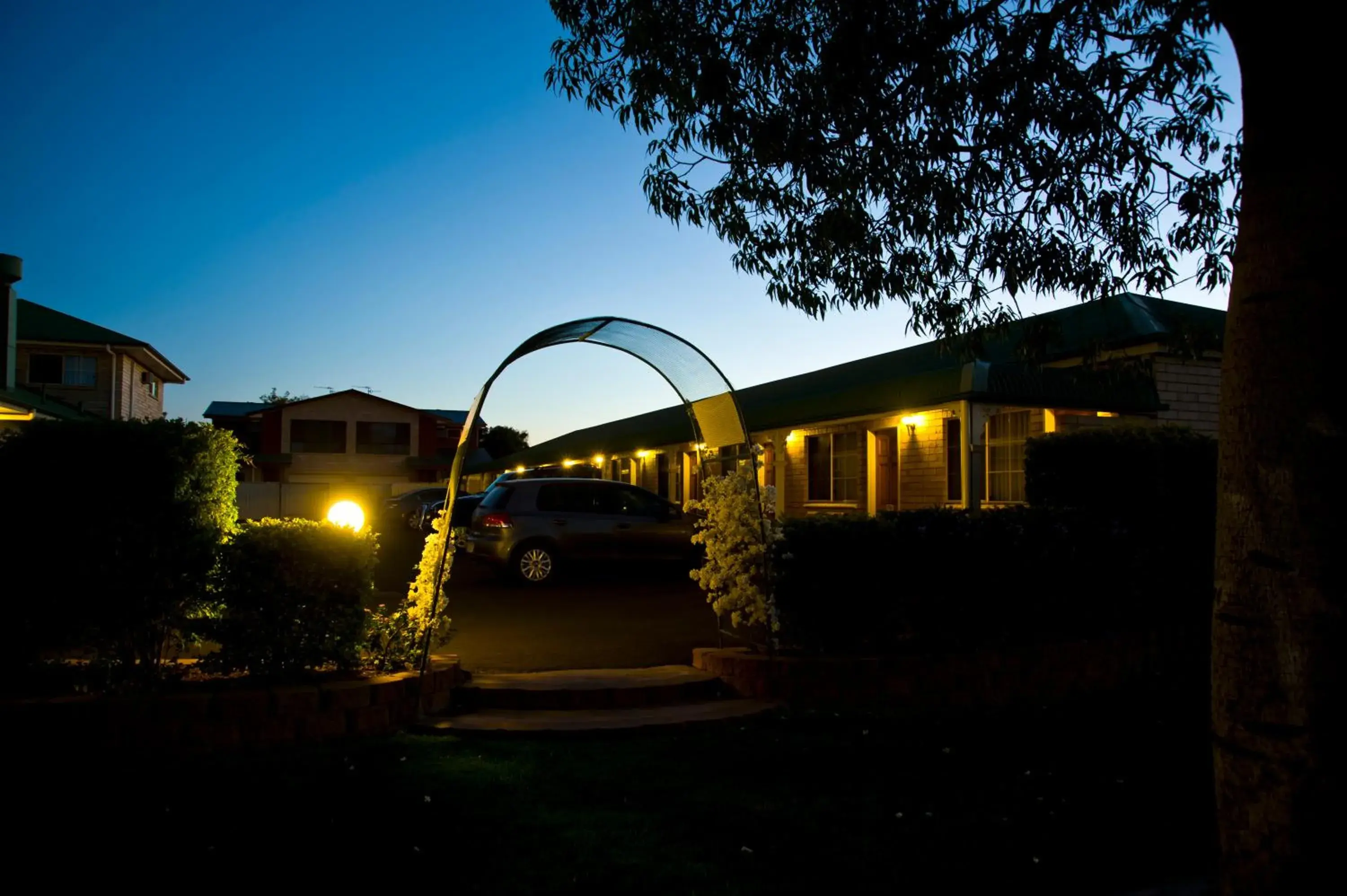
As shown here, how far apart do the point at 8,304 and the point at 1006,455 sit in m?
16.5

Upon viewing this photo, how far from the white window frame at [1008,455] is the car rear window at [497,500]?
8.08 m

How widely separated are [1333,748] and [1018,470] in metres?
14.4

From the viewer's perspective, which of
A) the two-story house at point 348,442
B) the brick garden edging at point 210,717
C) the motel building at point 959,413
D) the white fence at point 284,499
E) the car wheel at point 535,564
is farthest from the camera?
the two-story house at point 348,442

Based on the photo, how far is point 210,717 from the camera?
5.49m

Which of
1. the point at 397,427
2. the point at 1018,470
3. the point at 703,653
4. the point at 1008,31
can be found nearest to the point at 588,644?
the point at 703,653

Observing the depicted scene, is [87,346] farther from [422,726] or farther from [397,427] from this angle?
[422,726]

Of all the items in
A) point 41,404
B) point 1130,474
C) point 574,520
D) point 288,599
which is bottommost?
point 288,599

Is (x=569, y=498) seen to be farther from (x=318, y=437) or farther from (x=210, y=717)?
(x=318, y=437)

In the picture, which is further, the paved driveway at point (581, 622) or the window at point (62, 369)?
the window at point (62, 369)

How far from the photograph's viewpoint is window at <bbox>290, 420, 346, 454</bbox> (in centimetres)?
5088

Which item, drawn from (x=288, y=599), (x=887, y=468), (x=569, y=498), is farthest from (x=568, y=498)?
(x=288, y=599)

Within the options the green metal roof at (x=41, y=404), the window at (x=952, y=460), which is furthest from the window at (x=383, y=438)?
the window at (x=952, y=460)

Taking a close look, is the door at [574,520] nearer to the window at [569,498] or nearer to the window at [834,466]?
the window at [569,498]

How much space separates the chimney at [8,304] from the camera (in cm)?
1463
